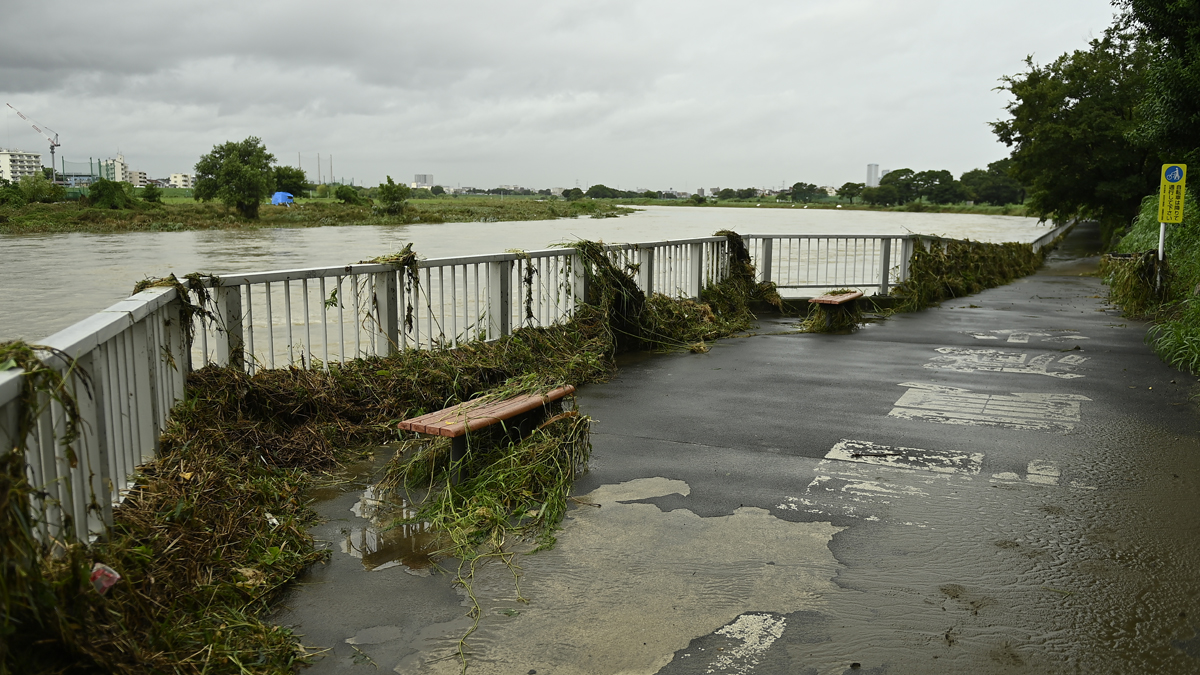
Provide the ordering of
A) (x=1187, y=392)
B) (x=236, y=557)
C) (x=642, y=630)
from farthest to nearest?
1. (x=1187, y=392)
2. (x=236, y=557)
3. (x=642, y=630)

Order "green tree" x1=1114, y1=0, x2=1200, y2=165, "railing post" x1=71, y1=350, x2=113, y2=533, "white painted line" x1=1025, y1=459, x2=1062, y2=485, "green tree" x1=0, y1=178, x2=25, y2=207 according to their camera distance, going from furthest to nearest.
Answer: "green tree" x1=0, y1=178, x2=25, y2=207 → "green tree" x1=1114, y1=0, x2=1200, y2=165 → "white painted line" x1=1025, y1=459, x2=1062, y2=485 → "railing post" x1=71, y1=350, x2=113, y2=533

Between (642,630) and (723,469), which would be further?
(723,469)

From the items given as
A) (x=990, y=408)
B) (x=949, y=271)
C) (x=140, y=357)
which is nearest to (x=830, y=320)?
(x=990, y=408)

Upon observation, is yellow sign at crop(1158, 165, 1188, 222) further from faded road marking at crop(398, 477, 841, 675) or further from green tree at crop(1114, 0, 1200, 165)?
faded road marking at crop(398, 477, 841, 675)

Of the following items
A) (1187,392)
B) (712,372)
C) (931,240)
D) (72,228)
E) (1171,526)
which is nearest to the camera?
(1171,526)

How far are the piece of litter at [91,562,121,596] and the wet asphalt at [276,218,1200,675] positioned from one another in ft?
2.48

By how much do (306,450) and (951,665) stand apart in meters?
3.85

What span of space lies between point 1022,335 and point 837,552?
8.23 meters

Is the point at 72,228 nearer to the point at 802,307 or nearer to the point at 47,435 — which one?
the point at 802,307

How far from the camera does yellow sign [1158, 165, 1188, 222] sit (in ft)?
44.3

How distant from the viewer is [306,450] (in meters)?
5.41

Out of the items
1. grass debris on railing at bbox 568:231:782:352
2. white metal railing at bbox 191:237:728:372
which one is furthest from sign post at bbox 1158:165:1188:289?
white metal railing at bbox 191:237:728:372

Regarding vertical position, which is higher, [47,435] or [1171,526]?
[47,435]

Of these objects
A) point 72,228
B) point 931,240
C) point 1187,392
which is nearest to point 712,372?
point 1187,392
